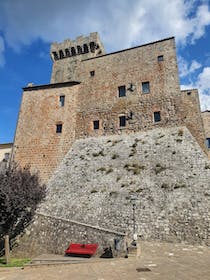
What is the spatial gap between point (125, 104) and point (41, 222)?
13.2 m

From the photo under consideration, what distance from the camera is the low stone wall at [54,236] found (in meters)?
10.4

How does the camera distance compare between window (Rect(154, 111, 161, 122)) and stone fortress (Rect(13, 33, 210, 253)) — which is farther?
window (Rect(154, 111, 161, 122))

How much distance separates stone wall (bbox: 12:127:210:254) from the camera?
36.7 ft

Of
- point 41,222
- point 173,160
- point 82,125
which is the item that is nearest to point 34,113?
point 82,125

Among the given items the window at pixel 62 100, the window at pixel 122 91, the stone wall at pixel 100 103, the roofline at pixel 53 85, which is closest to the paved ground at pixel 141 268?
the stone wall at pixel 100 103

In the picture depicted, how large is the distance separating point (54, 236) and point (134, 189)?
5.77 m

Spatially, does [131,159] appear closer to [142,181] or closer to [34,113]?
[142,181]

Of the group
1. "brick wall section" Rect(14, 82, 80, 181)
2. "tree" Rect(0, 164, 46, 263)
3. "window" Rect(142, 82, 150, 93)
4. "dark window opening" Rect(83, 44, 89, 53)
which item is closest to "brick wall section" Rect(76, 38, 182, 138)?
"window" Rect(142, 82, 150, 93)

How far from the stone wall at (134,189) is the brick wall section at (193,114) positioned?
1.30 m

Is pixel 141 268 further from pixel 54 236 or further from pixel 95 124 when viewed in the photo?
pixel 95 124

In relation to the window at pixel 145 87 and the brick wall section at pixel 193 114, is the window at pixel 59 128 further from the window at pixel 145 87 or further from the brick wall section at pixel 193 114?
the brick wall section at pixel 193 114

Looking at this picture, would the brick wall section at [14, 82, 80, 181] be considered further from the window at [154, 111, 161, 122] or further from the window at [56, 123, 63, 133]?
the window at [154, 111, 161, 122]

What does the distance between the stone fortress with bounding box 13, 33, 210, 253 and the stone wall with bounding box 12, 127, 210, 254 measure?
0.06m

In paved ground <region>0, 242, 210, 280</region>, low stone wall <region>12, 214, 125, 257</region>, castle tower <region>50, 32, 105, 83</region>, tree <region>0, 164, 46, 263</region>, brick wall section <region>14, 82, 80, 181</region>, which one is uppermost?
castle tower <region>50, 32, 105, 83</region>
